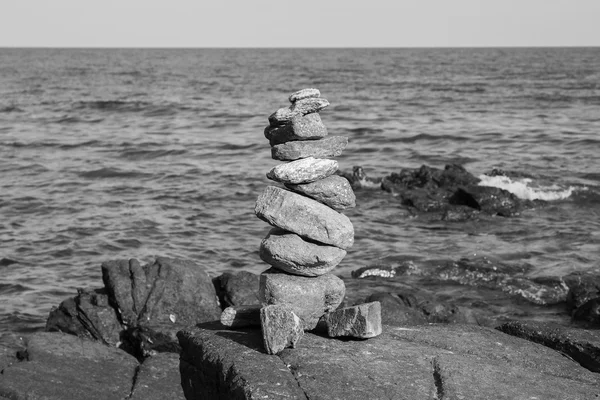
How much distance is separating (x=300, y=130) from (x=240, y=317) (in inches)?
105

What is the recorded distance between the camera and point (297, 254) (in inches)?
463

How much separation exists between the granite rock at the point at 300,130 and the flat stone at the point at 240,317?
7.74ft

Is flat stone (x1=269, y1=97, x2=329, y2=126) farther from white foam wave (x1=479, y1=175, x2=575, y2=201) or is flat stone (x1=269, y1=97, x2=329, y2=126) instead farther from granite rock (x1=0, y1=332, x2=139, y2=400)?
white foam wave (x1=479, y1=175, x2=575, y2=201)

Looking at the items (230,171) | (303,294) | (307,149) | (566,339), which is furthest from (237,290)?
(230,171)

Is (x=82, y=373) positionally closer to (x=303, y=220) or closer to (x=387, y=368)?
(x=303, y=220)

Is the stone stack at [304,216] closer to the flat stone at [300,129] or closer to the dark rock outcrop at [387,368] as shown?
the flat stone at [300,129]

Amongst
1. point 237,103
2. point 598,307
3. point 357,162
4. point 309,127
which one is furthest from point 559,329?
point 237,103

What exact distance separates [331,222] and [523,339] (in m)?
3.17

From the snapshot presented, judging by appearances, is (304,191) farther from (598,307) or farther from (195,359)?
(598,307)

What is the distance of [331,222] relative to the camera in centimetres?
1189

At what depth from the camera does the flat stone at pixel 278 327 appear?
10.8 metres

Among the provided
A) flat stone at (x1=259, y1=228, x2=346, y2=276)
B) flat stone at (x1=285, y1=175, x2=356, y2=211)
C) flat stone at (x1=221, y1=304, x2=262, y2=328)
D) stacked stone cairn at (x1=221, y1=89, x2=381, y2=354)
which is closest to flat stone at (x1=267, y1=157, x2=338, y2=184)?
stacked stone cairn at (x1=221, y1=89, x2=381, y2=354)

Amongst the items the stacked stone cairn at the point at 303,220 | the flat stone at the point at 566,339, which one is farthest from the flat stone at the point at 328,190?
the flat stone at the point at 566,339

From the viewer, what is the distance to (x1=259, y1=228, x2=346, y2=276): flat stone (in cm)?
1177
